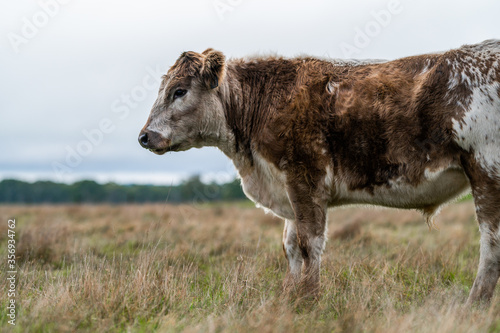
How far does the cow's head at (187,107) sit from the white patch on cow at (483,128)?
2.80 meters

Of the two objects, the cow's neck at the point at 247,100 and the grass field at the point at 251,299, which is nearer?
the grass field at the point at 251,299

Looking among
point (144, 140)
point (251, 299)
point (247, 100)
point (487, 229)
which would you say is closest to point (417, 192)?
point (487, 229)

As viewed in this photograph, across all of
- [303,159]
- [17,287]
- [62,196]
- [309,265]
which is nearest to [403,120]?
[303,159]

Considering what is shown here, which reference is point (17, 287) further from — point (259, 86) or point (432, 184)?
point (432, 184)

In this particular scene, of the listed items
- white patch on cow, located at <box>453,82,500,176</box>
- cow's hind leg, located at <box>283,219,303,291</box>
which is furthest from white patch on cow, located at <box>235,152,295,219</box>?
white patch on cow, located at <box>453,82,500,176</box>

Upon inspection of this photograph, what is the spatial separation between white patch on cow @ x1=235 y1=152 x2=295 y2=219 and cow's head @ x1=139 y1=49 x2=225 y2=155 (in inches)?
28.7

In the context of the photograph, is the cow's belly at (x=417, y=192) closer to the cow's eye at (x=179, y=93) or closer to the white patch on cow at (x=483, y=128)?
the white patch on cow at (x=483, y=128)

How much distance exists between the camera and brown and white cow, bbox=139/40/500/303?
4.78 meters

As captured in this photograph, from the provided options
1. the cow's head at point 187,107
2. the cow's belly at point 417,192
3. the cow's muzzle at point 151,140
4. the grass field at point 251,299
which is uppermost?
the cow's head at point 187,107

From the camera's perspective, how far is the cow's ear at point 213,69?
19.2 feet

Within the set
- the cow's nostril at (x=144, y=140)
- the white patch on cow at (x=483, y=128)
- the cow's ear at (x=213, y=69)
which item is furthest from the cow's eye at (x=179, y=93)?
the white patch on cow at (x=483, y=128)

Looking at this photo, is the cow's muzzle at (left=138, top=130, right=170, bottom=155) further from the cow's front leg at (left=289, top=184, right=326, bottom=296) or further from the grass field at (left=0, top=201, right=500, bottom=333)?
the cow's front leg at (left=289, top=184, right=326, bottom=296)

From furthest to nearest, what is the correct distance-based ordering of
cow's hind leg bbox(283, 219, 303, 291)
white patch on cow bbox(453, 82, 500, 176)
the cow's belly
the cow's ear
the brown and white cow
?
cow's hind leg bbox(283, 219, 303, 291) → the cow's ear → the cow's belly → the brown and white cow → white patch on cow bbox(453, 82, 500, 176)

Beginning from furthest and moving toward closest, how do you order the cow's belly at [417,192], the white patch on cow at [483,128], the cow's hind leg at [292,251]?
the cow's hind leg at [292,251]
the cow's belly at [417,192]
the white patch on cow at [483,128]
